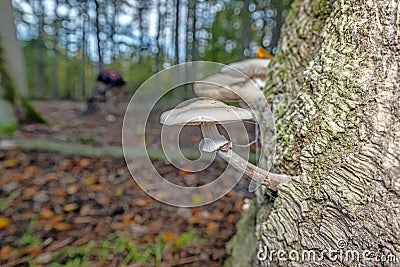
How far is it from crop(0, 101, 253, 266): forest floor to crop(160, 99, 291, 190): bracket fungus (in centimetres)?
106

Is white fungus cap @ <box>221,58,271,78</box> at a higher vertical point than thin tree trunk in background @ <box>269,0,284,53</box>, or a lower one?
lower

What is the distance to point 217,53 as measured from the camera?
472cm

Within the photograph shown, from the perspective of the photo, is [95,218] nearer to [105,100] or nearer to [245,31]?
[105,100]

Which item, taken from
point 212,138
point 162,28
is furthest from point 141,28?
point 212,138

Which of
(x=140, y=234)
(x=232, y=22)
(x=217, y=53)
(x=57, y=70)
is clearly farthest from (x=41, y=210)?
(x=57, y=70)

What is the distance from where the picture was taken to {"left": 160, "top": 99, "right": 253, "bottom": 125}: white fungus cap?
457mm

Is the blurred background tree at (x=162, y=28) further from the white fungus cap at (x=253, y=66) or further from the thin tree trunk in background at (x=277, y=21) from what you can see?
the white fungus cap at (x=253, y=66)

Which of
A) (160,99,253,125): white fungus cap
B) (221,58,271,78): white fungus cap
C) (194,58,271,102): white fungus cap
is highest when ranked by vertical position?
(221,58,271,78): white fungus cap

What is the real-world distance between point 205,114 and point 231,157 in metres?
0.13

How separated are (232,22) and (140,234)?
12.7 ft

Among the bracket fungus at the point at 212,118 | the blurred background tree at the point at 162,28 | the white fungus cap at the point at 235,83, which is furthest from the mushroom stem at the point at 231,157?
the blurred background tree at the point at 162,28

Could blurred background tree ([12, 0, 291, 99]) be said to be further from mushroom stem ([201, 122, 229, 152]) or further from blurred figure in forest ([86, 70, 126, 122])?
mushroom stem ([201, 122, 229, 152])

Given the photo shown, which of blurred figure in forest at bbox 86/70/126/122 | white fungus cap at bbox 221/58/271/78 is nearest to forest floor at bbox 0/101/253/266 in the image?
white fungus cap at bbox 221/58/271/78

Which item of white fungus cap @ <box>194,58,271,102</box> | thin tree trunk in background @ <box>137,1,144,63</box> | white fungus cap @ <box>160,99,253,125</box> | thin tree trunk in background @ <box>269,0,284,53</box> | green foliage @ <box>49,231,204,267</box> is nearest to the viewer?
white fungus cap @ <box>160,99,253,125</box>
